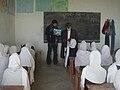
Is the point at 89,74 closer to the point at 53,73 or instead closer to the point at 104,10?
the point at 53,73

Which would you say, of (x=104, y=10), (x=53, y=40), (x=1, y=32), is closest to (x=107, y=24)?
(x=104, y=10)

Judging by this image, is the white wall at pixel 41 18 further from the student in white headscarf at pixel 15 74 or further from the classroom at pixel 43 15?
the student in white headscarf at pixel 15 74

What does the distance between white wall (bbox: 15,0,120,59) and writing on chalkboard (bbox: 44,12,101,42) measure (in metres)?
0.17

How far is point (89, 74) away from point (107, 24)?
6.32 metres

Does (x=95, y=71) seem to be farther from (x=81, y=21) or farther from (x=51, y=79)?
(x=81, y=21)

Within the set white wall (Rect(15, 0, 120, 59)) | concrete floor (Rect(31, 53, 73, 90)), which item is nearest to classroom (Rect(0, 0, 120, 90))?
white wall (Rect(15, 0, 120, 59))

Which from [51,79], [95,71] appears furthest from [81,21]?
[95,71]

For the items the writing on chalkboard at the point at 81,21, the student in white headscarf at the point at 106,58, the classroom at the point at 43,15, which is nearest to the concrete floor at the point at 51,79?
the student in white headscarf at the point at 106,58

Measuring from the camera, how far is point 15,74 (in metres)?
4.10

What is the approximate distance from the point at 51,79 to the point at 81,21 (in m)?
4.14

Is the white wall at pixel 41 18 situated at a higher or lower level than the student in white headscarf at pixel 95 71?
higher

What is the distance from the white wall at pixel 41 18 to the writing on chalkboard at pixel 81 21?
0.17 m

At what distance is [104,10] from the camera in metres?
10.7

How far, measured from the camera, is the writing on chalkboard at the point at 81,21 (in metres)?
10.6
